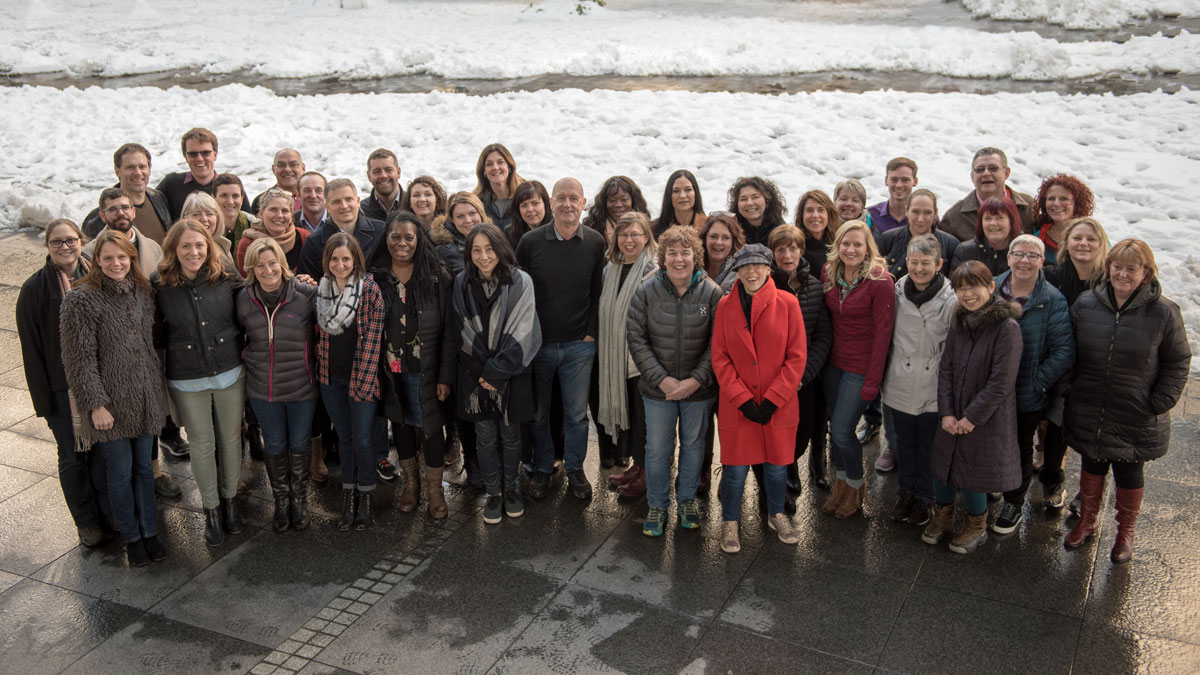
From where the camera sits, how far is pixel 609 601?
5.04 m

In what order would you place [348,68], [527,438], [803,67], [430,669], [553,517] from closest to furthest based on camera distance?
[430,669] → [553,517] → [527,438] → [803,67] → [348,68]

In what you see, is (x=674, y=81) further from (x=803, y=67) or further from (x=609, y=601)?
(x=609, y=601)

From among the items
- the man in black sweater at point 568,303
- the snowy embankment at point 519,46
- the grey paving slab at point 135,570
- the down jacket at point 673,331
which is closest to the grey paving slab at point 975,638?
the down jacket at point 673,331

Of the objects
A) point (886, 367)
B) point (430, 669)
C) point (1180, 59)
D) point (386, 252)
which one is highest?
point (1180, 59)

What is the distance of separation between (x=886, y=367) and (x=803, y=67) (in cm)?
1114

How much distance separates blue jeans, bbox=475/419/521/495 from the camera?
588 cm

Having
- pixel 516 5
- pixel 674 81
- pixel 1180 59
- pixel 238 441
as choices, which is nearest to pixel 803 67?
pixel 674 81

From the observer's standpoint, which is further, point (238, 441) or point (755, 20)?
point (755, 20)

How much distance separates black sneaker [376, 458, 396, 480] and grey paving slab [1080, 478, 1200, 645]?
4.27 m

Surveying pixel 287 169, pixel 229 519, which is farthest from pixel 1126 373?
pixel 287 169

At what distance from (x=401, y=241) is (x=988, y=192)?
13.0 feet

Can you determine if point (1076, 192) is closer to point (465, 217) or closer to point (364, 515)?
point (465, 217)

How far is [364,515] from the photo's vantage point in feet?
19.4

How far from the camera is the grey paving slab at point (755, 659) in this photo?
445 cm
